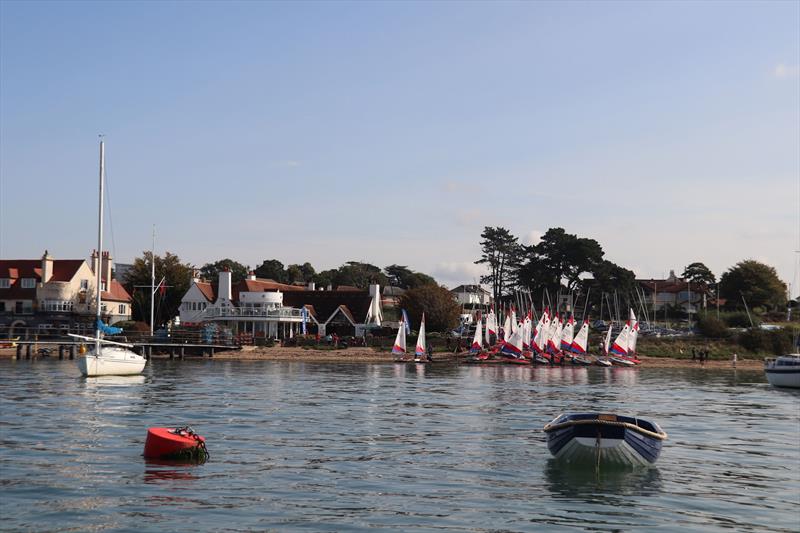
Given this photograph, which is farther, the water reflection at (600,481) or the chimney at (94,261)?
the chimney at (94,261)

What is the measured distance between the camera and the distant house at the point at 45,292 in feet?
371

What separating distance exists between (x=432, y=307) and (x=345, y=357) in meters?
21.6

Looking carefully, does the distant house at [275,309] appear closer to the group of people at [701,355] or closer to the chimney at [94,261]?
the chimney at [94,261]

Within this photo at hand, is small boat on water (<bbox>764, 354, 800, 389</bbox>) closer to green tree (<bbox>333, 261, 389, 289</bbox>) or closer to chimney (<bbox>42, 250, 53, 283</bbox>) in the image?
chimney (<bbox>42, 250, 53, 283</bbox>)

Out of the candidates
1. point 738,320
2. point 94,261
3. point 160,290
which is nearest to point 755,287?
point 738,320

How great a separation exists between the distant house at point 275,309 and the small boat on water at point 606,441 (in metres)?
86.0

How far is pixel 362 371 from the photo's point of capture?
79312 millimetres

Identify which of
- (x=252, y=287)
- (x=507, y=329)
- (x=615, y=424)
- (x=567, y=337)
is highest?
(x=252, y=287)

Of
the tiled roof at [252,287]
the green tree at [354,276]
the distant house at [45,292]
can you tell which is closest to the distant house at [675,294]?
the green tree at [354,276]

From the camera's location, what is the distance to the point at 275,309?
113125 millimetres

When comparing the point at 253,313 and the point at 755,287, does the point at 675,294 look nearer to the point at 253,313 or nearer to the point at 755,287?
the point at 755,287

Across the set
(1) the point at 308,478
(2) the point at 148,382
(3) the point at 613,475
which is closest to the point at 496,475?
(3) the point at 613,475

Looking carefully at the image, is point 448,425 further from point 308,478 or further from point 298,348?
point 298,348

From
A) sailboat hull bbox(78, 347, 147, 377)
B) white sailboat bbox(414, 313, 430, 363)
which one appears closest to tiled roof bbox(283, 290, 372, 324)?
white sailboat bbox(414, 313, 430, 363)
